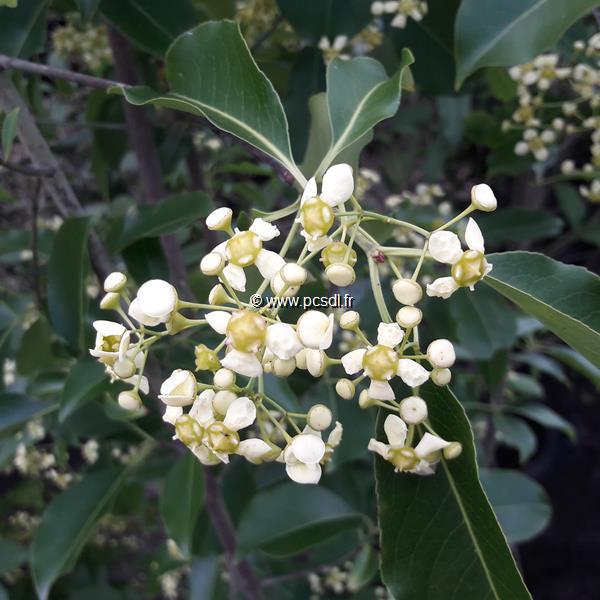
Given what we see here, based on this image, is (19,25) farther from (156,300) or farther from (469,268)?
(469,268)

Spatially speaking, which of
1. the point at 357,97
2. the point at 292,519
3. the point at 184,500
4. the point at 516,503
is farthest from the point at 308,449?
the point at 516,503

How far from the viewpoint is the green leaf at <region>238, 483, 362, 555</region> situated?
1159 mm

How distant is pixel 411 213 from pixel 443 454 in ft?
2.88

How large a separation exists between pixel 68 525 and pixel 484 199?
863mm

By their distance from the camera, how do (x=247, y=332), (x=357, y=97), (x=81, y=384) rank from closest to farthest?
(x=247, y=332) < (x=357, y=97) < (x=81, y=384)

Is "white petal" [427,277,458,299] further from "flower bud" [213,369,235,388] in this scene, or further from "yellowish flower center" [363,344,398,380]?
"flower bud" [213,369,235,388]

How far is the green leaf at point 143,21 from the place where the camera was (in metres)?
0.99

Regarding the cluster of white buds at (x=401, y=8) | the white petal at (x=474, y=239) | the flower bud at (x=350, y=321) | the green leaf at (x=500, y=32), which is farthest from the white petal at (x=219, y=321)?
the cluster of white buds at (x=401, y=8)

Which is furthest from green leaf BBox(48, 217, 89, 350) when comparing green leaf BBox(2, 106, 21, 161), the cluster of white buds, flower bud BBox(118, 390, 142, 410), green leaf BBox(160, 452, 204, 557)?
the cluster of white buds

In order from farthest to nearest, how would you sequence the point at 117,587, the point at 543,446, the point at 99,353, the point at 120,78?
1. the point at 543,446
2. the point at 117,587
3. the point at 120,78
4. the point at 99,353

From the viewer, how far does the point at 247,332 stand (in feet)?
1.61

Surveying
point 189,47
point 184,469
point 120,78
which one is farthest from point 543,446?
point 189,47

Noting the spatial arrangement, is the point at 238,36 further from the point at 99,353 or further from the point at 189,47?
the point at 99,353

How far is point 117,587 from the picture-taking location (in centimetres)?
201
